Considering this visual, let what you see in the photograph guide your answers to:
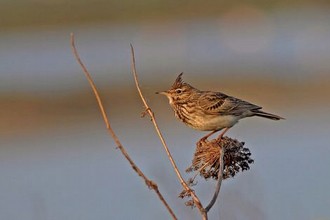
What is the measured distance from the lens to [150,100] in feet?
47.0

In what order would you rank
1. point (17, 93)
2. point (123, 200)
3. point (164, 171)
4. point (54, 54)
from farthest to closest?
point (54, 54), point (17, 93), point (123, 200), point (164, 171)

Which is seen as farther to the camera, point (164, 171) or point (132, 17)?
point (132, 17)

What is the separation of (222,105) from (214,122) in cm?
23

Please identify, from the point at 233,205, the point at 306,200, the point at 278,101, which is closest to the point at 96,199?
the point at 306,200

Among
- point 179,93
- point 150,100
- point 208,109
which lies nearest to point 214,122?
point 208,109

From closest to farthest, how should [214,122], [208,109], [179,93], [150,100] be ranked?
[214,122], [208,109], [179,93], [150,100]

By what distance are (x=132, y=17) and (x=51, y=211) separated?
1086cm

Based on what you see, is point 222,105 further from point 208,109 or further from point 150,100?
point 150,100

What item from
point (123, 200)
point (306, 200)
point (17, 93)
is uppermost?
point (17, 93)

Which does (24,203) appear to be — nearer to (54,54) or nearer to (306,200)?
(306,200)

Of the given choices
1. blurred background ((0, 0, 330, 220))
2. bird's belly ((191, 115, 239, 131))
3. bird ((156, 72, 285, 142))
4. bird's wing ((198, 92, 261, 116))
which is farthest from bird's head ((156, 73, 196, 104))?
blurred background ((0, 0, 330, 220))

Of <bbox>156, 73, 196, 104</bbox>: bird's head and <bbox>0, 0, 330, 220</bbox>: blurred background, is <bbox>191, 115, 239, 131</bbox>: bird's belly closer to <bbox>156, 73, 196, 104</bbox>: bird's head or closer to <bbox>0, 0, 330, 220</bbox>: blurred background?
<bbox>156, 73, 196, 104</bbox>: bird's head

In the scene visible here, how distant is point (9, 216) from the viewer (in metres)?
9.55

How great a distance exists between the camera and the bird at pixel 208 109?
770cm
